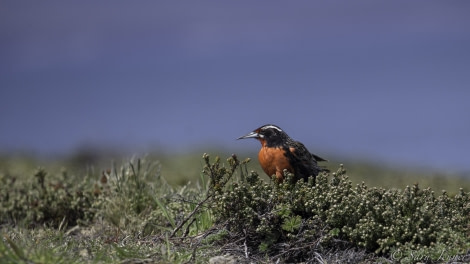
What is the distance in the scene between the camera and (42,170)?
12.8 m

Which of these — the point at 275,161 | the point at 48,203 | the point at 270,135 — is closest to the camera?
the point at 275,161

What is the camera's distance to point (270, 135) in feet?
29.9

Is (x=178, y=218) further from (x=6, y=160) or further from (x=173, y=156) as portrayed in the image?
(x=173, y=156)

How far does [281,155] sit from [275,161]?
0.11 m

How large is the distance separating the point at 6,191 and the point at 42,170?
0.82 meters

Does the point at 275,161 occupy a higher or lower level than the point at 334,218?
higher

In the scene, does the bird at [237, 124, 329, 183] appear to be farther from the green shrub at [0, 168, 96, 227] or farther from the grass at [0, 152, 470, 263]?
the green shrub at [0, 168, 96, 227]

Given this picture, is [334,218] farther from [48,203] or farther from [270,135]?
[48,203]

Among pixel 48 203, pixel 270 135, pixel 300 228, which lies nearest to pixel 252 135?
pixel 270 135

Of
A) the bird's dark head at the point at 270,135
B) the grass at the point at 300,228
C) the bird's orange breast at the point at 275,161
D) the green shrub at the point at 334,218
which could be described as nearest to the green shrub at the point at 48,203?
the grass at the point at 300,228

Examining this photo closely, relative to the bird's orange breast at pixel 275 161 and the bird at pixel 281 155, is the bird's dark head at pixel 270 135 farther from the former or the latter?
the bird's orange breast at pixel 275 161

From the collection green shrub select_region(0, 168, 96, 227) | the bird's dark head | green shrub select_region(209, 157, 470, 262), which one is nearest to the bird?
the bird's dark head

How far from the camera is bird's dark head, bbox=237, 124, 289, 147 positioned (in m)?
9.04

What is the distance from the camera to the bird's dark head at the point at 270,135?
9039 mm
